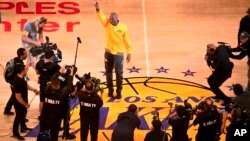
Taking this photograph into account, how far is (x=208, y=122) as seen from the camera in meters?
10.4

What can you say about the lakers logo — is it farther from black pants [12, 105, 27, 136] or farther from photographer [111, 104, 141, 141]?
photographer [111, 104, 141, 141]

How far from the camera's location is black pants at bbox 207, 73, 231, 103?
13.6 metres

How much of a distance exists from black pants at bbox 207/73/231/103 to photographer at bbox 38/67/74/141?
4.03 m

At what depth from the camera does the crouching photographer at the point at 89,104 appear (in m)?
10.7

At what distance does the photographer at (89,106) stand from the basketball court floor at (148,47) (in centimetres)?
115

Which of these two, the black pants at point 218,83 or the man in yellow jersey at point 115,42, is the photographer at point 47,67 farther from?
the black pants at point 218,83

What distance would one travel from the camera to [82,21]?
1908 cm

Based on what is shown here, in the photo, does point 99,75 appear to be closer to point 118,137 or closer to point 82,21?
point 82,21

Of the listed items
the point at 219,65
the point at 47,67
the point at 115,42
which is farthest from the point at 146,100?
the point at 47,67

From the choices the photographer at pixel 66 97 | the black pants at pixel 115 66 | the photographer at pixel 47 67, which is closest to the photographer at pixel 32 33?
the black pants at pixel 115 66

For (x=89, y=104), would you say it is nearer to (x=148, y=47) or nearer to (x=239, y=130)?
(x=239, y=130)

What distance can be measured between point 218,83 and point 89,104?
162 inches

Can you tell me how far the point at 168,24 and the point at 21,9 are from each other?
507cm

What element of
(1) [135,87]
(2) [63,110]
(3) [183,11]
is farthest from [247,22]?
(2) [63,110]
